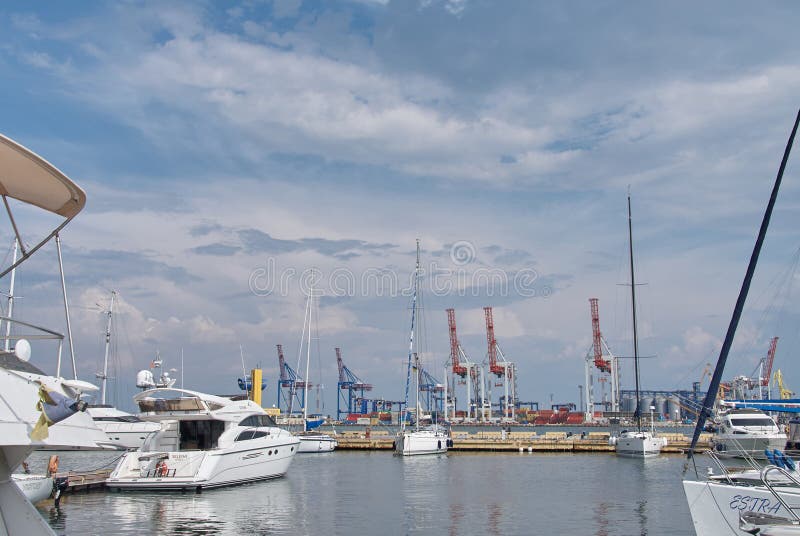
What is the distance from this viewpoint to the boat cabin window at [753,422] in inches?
1852

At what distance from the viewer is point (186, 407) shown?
31.1 metres

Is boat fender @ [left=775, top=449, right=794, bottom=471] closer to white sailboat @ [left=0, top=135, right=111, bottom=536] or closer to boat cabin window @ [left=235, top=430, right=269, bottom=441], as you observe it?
white sailboat @ [left=0, top=135, right=111, bottom=536]

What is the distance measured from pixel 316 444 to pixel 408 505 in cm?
3045

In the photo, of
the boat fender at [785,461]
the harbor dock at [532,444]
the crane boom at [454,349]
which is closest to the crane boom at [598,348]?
the crane boom at [454,349]

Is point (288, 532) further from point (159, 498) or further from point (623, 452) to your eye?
point (623, 452)

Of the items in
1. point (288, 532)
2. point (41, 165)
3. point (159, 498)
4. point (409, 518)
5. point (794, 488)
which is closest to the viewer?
point (41, 165)

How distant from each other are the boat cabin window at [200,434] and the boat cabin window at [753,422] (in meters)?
35.1

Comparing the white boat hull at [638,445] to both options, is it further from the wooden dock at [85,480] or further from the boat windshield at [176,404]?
the wooden dock at [85,480]

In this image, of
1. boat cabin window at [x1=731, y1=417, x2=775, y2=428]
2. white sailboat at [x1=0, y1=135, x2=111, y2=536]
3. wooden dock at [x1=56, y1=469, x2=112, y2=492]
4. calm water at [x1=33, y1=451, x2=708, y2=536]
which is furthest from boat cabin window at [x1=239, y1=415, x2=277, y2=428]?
boat cabin window at [x1=731, y1=417, x2=775, y2=428]

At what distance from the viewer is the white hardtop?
3086cm

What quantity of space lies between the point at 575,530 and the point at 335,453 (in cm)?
3798

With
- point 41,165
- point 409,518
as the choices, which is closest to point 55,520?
point 409,518

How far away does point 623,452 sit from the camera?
50.5 m

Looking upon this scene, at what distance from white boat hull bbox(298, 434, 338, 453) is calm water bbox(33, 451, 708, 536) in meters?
14.1
